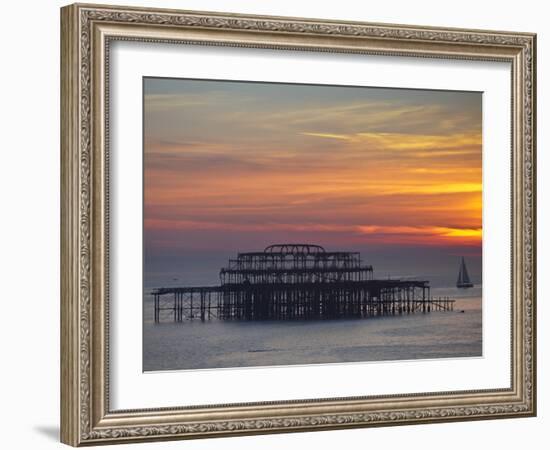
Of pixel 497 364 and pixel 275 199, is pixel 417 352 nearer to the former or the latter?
pixel 497 364

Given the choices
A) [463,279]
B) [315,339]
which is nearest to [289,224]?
[315,339]

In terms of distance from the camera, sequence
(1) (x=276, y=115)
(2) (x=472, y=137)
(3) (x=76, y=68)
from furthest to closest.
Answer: (2) (x=472, y=137) < (1) (x=276, y=115) < (3) (x=76, y=68)

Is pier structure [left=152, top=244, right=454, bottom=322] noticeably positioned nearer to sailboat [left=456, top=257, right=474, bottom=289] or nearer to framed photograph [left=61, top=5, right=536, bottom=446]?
framed photograph [left=61, top=5, right=536, bottom=446]

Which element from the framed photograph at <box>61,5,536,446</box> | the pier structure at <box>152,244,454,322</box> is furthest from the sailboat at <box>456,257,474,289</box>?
the pier structure at <box>152,244,454,322</box>

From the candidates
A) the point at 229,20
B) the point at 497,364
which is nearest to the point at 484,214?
the point at 497,364

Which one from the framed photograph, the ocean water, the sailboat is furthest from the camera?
the sailboat

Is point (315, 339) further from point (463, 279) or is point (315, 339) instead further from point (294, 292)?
point (463, 279)

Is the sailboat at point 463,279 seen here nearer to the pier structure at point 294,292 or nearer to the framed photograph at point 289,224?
the framed photograph at point 289,224
